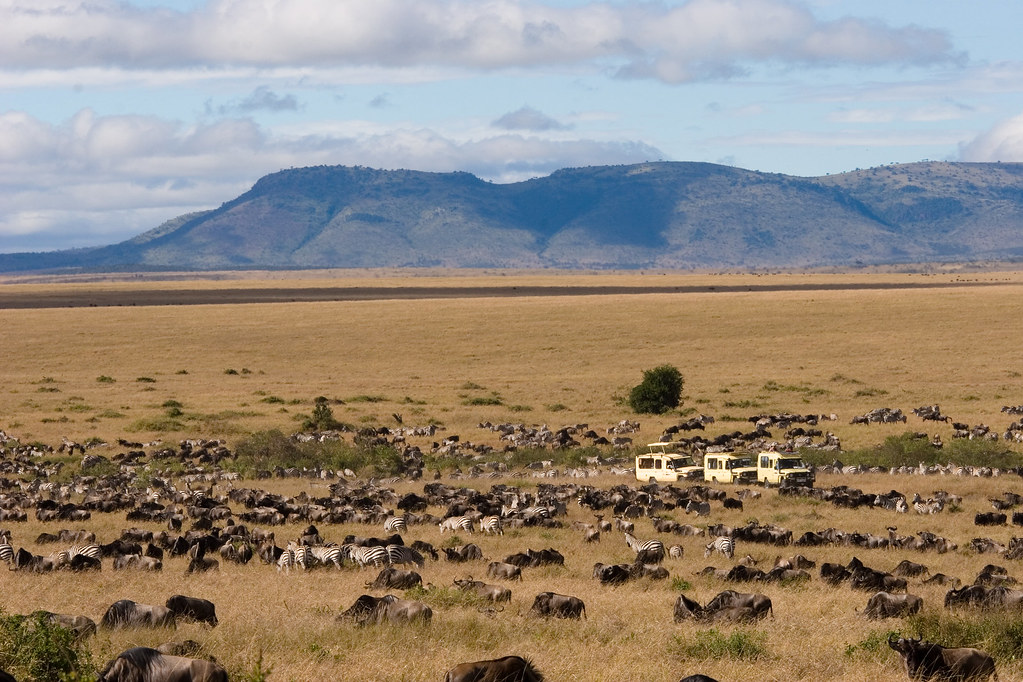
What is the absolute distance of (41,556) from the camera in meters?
16.8

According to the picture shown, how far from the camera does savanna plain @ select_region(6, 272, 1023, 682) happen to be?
11.2 m

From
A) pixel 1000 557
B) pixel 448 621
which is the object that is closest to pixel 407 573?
pixel 448 621

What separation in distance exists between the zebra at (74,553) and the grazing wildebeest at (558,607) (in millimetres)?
7321

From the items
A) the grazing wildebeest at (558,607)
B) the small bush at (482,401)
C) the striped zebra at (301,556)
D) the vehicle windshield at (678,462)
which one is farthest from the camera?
the small bush at (482,401)

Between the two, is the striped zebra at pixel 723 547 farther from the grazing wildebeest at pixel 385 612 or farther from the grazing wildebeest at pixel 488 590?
the grazing wildebeest at pixel 385 612

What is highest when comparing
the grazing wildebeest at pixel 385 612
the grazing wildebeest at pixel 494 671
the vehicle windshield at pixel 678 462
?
the grazing wildebeest at pixel 494 671

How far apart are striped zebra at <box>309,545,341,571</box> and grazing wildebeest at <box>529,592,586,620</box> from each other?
5.13 meters

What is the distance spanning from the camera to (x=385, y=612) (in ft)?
39.9

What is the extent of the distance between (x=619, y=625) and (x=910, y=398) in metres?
41.5

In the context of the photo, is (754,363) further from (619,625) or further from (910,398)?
(619,625)

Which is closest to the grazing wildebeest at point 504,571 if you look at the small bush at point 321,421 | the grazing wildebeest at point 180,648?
the grazing wildebeest at point 180,648

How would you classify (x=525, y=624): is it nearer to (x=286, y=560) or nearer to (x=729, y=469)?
(x=286, y=560)

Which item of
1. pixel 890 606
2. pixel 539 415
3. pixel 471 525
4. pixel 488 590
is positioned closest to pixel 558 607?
pixel 488 590

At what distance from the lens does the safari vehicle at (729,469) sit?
30641 mm
